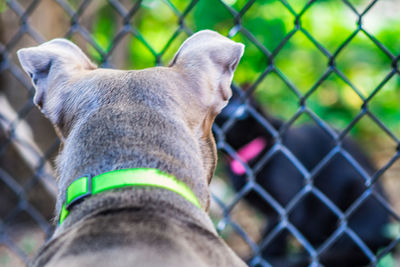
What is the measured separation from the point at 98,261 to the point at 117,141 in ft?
1.12

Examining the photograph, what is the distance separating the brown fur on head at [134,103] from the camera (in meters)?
1.39

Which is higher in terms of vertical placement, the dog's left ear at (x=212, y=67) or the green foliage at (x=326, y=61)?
the dog's left ear at (x=212, y=67)

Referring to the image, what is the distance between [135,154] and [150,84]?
0.23 metres

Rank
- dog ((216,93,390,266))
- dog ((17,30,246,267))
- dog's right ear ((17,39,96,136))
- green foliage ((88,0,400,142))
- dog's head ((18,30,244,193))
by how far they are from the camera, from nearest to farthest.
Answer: dog ((17,30,246,267)) < dog's head ((18,30,244,193)) < dog's right ear ((17,39,96,136)) < dog ((216,93,390,266)) < green foliage ((88,0,400,142))

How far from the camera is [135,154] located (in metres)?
1.36

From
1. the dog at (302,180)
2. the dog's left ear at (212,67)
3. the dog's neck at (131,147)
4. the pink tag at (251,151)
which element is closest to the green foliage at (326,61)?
the dog at (302,180)

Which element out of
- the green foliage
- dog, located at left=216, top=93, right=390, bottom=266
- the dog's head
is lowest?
dog, located at left=216, top=93, right=390, bottom=266

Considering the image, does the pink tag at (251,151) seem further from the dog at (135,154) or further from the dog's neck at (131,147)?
the dog's neck at (131,147)

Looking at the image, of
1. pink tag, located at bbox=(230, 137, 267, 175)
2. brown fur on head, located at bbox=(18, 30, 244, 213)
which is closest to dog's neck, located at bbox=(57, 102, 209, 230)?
brown fur on head, located at bbox=(18, 30, 244, 213)

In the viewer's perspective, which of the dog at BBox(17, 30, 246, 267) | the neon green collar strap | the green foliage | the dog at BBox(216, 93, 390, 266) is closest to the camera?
the dog at BBox(17, 30, 246, 267)

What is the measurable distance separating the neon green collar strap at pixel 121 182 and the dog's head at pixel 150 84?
0.68 ft

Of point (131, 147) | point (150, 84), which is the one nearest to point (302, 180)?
point (150, 84)

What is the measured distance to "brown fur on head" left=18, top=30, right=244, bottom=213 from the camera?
1395 millimetres

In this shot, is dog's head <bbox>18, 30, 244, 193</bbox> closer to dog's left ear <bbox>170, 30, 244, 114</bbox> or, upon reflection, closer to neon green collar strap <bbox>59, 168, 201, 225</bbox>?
dog's left ear <bbox>170, 30, 244, 114</bbox>
